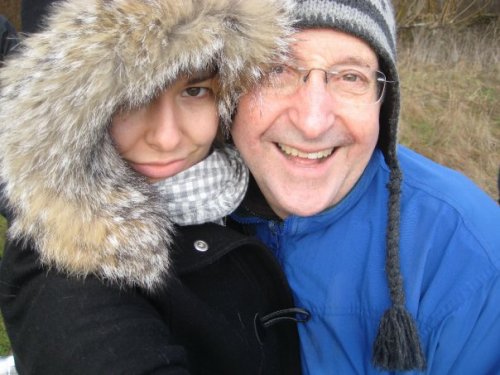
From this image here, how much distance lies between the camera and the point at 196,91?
1408 millimetres

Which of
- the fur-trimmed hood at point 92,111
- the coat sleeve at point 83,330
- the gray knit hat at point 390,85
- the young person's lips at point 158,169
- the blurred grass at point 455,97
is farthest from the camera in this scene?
the blurred grass at point 455,97

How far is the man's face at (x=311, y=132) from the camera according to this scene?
136 cm

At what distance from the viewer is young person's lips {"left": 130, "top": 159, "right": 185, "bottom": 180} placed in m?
1.41

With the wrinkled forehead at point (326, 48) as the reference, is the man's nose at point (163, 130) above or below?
below

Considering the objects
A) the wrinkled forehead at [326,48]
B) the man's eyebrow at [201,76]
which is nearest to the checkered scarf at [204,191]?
the man's eyebrow at [201,76]

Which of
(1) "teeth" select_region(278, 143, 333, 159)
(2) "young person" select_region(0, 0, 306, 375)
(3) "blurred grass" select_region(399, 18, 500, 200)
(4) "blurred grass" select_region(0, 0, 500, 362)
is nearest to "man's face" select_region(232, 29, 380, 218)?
(1) "teeth" select_region(278, 143, 333, 159)

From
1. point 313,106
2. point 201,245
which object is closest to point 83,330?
point 201,245

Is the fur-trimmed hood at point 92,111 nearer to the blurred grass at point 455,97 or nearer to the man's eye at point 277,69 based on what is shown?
the man's eye at point 277,69

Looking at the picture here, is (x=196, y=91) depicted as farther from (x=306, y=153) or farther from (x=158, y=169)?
(x=306, y=153)

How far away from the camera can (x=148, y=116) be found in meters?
1.34

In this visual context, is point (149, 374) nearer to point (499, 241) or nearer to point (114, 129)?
point (114, 129)

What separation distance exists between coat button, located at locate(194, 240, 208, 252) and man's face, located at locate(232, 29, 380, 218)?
310 millimetres

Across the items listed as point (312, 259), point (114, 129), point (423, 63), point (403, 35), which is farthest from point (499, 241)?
point (403, 35)

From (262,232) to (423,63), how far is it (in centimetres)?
512
